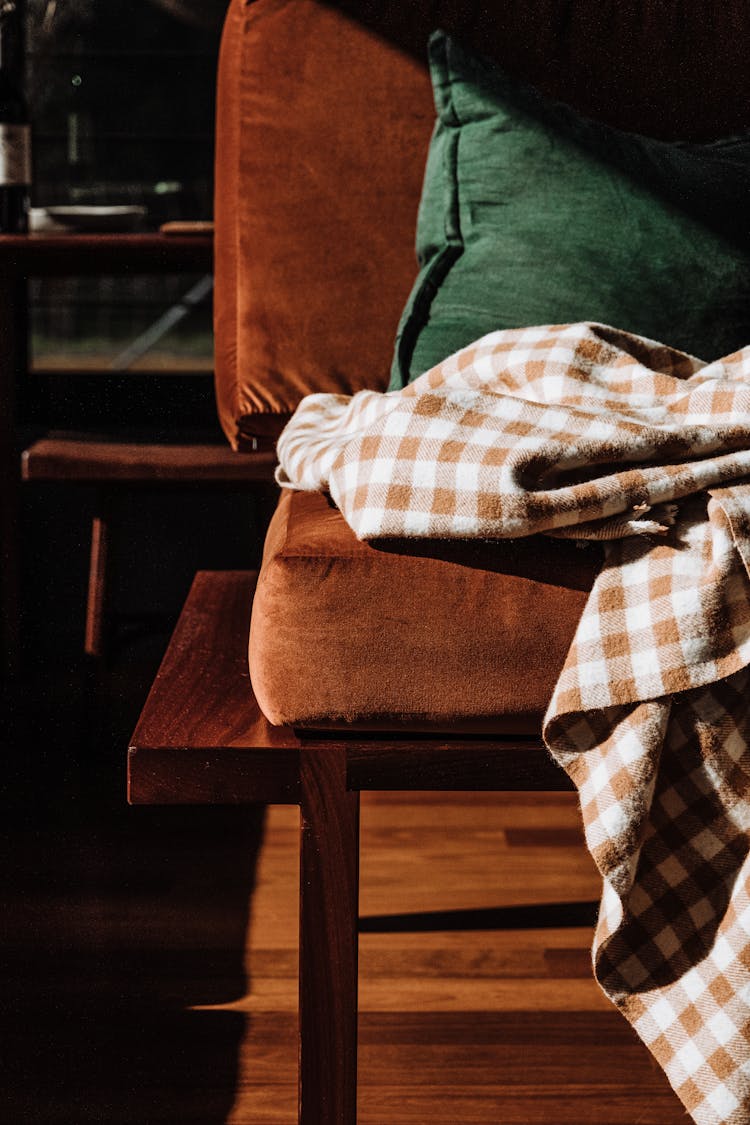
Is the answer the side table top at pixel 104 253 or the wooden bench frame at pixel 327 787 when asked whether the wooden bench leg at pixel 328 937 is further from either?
the side table top at pixel 104 253

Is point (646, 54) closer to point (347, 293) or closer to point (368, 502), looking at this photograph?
point (347, 293)

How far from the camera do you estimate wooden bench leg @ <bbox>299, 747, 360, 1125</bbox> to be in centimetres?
85

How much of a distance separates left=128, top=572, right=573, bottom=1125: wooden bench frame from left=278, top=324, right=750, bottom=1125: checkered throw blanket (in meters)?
0.08

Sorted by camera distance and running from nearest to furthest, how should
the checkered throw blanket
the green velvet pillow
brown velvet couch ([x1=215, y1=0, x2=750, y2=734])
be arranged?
1. the checkered throw blanket
2. the green velvet pillow
3. brown velvet couch ([x1=215, y1=0, x2=750, y2=734])

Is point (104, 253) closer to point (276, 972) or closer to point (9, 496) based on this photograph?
point (9, 496)

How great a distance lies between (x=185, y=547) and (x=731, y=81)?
1.29m

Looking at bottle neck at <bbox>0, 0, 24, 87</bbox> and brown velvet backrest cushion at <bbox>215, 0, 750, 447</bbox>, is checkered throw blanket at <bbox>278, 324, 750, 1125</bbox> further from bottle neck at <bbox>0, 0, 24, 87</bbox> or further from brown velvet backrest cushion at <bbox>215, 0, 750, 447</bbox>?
bottle neck at <bbox>0, 0, 24, 87</bbox>

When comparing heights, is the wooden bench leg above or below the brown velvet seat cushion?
below

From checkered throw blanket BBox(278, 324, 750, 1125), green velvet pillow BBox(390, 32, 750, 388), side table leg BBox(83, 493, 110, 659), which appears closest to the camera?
checkered throw blanket BBox(278, 324, 750, 1125)

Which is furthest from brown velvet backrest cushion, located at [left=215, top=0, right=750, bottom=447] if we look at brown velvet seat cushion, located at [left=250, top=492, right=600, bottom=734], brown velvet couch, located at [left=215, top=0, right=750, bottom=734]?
brown velvet seat cushion, located at [left=250, top=492, right=600, bottom=734]

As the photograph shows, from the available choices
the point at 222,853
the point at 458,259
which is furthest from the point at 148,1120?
the point at 458,259

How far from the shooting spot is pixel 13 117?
6.12 feet

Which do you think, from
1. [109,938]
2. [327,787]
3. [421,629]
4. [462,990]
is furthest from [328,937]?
[109,938]

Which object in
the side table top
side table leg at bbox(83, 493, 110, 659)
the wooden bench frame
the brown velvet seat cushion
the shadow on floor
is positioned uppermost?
the side table top
